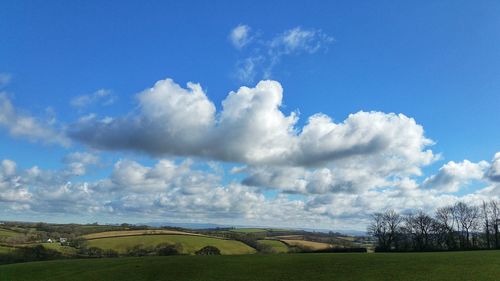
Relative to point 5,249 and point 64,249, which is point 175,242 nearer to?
point 64,249

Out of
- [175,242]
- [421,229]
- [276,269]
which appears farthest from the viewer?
[175,242]

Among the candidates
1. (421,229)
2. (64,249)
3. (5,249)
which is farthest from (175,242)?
(421,229)

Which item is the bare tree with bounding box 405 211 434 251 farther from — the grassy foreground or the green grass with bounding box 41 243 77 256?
the green grass with bounding box 41 243 77 256

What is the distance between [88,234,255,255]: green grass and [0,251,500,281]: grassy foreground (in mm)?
66981

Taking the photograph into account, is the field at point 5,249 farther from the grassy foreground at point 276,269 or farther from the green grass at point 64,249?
the grassy foreground at point 276,269

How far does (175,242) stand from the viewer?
154 m

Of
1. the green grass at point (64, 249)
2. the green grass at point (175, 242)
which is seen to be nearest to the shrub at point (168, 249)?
the green grass at point (175, 242)

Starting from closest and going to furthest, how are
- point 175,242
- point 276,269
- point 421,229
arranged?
1. point 276,269
2. point 421,229
3. point 175,242

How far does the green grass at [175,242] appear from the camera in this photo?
5743 inches

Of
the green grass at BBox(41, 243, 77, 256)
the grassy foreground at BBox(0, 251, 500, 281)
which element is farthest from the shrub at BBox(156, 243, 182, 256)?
the grassy foreground at BBox(0, 251, 500, 281)

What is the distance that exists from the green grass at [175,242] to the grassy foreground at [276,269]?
6698 cm

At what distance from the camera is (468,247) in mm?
105188

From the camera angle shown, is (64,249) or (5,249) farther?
(64,249)

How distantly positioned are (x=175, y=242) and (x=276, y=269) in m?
98.0
